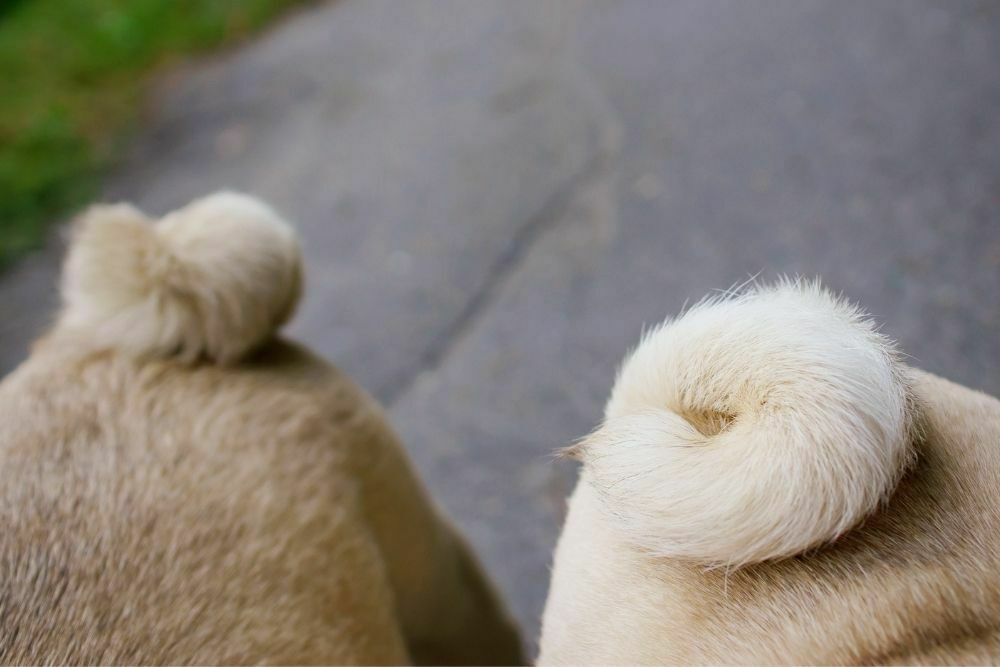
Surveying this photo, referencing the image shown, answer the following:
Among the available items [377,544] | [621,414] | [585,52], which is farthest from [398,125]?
[621,414]

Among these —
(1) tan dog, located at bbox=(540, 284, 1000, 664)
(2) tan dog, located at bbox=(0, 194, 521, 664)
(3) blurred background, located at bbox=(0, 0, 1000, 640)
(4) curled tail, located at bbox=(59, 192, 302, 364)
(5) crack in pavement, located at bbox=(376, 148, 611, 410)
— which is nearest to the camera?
(1) tan dog, located at bbox=(540, 284, 1000, 664)

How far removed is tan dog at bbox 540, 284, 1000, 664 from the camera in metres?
0.86

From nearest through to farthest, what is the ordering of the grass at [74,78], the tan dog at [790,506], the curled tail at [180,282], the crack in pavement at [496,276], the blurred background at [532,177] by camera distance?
the tan dog at [790,506], the curled tail at [180,282], the blurred background at [532,177], the crack in pavement at [496,276], the grass at [74,78]

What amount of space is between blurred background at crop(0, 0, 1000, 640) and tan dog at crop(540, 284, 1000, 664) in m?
1.31

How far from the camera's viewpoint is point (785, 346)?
0.96m

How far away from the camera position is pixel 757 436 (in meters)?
0.91

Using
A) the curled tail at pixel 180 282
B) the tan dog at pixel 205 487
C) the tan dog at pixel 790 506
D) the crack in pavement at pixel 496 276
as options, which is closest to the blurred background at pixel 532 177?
the crack in pavement at pixel 496 276

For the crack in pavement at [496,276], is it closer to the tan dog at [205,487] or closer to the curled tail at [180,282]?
the tan dog at [205,487]

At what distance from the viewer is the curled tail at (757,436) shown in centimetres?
88

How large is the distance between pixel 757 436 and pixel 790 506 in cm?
8

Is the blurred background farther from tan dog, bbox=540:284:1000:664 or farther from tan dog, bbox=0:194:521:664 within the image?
tan dog, bbox=540:284:1000:664

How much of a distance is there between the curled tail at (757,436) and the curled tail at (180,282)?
0.78 metres

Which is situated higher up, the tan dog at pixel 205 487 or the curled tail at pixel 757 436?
the curled tail at pixel 757 436

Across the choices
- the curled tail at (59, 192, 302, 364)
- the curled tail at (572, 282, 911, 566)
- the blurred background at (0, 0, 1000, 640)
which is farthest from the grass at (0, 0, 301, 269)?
the curled tail at (572, 282, 911, 566)
